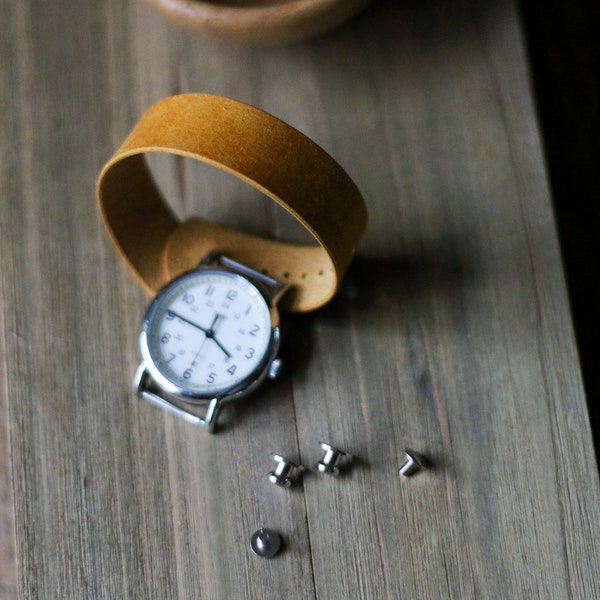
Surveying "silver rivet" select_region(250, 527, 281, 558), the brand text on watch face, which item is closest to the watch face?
the brand text on watch face

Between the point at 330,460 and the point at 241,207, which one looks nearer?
the point at 330,460

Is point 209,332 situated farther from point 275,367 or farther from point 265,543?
point 265,543

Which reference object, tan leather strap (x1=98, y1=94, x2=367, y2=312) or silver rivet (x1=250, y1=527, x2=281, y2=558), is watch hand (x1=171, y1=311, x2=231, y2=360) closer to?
tan leather strap (x1=98, y1=94, x2=367, y2=312)

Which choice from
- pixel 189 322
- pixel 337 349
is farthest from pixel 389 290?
pixel 189 322

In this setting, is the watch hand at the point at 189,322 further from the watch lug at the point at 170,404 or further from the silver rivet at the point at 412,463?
the silver rivet at the point at 412,463

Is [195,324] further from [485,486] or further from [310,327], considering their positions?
[485,486]

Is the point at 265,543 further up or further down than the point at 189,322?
further down

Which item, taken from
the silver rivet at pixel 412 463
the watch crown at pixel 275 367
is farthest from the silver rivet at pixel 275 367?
the silver rivet at pixel 412 463
